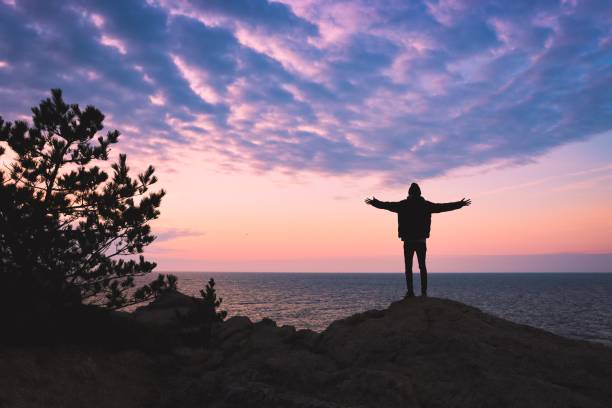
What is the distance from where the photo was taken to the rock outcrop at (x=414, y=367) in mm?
6922

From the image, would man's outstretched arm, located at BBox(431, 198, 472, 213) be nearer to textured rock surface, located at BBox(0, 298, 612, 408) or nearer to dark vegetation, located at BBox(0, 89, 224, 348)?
textured rock surface, located at BBox(0, 298, 612, 408)

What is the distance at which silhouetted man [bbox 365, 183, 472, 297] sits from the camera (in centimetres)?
1092

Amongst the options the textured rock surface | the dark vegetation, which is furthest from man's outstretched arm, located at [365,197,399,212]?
the dark vegetation

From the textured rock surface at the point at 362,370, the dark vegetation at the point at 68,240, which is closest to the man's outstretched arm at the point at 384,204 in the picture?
the textured rock surface at the point at 362,370

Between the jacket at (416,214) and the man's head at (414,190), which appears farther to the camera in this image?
the man's head at (414,190)

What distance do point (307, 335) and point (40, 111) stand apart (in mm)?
10309

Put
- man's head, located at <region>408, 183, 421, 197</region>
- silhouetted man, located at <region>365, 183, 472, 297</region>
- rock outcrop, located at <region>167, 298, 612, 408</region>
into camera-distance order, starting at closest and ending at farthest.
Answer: rock outcrop, located at <region>167, 298, 612, 408</region>
silhouetted man, located at <region>365, 183, 472, 297</region>
man's head, located at <region>408, 183, 421, 197</region>

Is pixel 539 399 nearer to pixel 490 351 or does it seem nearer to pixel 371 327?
pixel 490 351

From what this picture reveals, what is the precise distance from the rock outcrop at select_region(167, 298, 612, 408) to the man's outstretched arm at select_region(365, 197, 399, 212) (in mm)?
2579

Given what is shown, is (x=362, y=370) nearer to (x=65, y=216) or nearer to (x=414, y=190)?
(x=414, y=190)

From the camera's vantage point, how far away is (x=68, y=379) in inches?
354

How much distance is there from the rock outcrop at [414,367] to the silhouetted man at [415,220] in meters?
1.26

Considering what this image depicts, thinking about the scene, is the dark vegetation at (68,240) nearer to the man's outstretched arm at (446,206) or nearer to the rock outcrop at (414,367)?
the rock outcrop at (414,367)

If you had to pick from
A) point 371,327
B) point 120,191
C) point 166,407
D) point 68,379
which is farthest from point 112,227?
point 371,327
